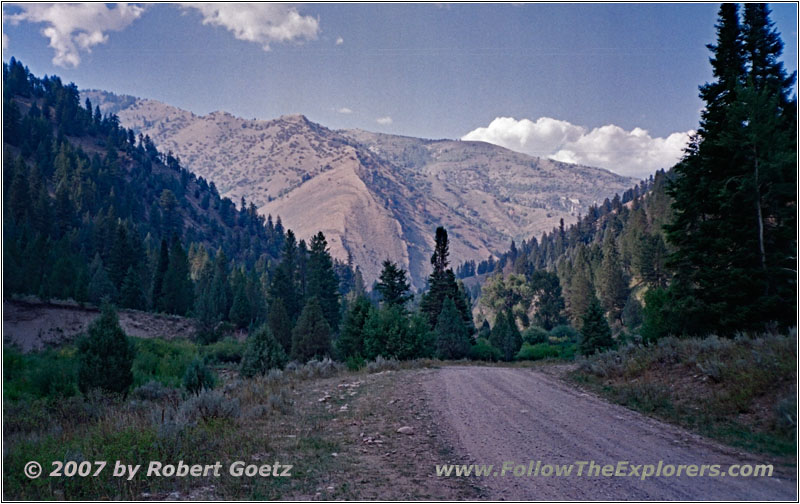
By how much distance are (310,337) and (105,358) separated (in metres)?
20.4

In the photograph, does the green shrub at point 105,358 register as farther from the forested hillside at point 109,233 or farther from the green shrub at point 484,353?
the green shrub at point 484,353

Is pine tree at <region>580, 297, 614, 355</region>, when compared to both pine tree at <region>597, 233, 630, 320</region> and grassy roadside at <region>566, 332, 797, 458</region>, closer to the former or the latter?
grassy roadside at <region>566, 332, 797, 458</region>

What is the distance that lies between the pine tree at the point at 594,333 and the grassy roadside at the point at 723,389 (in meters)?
23.6

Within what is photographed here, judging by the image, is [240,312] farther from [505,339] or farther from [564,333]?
[564,333]

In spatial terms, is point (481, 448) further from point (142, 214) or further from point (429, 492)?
point (142, 214)

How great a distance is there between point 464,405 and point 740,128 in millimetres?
13095

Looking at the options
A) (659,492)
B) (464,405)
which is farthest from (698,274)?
(659,492)

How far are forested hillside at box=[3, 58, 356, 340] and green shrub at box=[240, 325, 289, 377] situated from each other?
3569cm

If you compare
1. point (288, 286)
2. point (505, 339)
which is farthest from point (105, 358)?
point (288, 286)

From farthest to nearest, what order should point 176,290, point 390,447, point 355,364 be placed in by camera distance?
point 176,290 < point 355,364 < point 390,447

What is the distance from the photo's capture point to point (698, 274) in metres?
19.0

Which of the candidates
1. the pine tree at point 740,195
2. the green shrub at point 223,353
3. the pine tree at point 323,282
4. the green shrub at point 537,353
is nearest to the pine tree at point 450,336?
the green shrub at point 537,353

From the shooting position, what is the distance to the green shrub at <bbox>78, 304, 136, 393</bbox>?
60.2ft

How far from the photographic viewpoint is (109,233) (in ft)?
298
